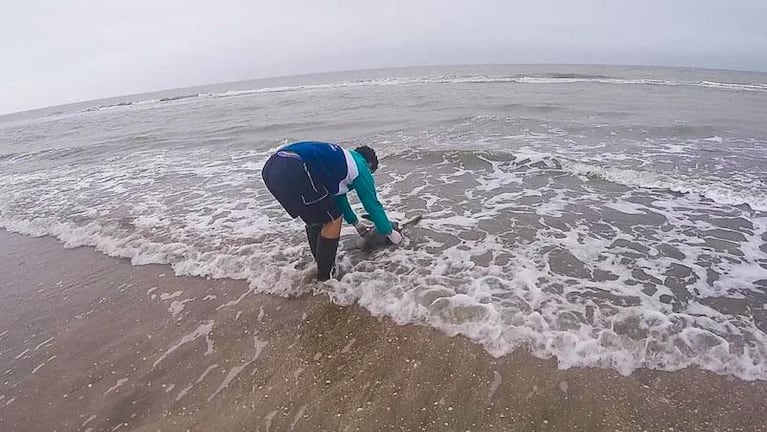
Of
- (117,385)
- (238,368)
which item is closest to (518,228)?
(238,368)

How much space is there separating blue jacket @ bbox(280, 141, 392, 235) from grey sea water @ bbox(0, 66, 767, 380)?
91 cm

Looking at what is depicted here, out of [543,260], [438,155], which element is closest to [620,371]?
[543,260]

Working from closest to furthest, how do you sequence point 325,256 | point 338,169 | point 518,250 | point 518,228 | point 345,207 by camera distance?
point 338,169 → point 325,256 → point 345,207 → point 518,250 → point 518,228

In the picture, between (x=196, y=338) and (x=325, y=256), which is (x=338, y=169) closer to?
(x=325, y=256)

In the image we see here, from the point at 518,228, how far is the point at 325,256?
296 centimetres

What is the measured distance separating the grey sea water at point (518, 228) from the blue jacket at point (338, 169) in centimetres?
91

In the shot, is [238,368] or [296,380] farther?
[238,368]

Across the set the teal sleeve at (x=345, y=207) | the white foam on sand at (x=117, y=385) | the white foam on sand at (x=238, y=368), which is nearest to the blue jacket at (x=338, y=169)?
the teal sleeve at (x=345, y=207)

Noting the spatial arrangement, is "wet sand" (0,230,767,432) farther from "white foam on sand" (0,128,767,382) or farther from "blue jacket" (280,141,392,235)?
"blue jacket" (280,141,392,235)

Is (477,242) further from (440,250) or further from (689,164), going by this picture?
(689,164)

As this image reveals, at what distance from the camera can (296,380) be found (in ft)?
10.4

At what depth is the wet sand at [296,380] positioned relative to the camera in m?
2.76

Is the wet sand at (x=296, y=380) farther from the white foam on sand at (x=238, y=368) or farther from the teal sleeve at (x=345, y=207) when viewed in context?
the teal sleeve at (x=345, y=207)

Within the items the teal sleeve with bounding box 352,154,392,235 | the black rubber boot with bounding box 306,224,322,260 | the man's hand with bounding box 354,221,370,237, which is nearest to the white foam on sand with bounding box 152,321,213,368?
the black rubber boot with bounding box 306,224,322,260
